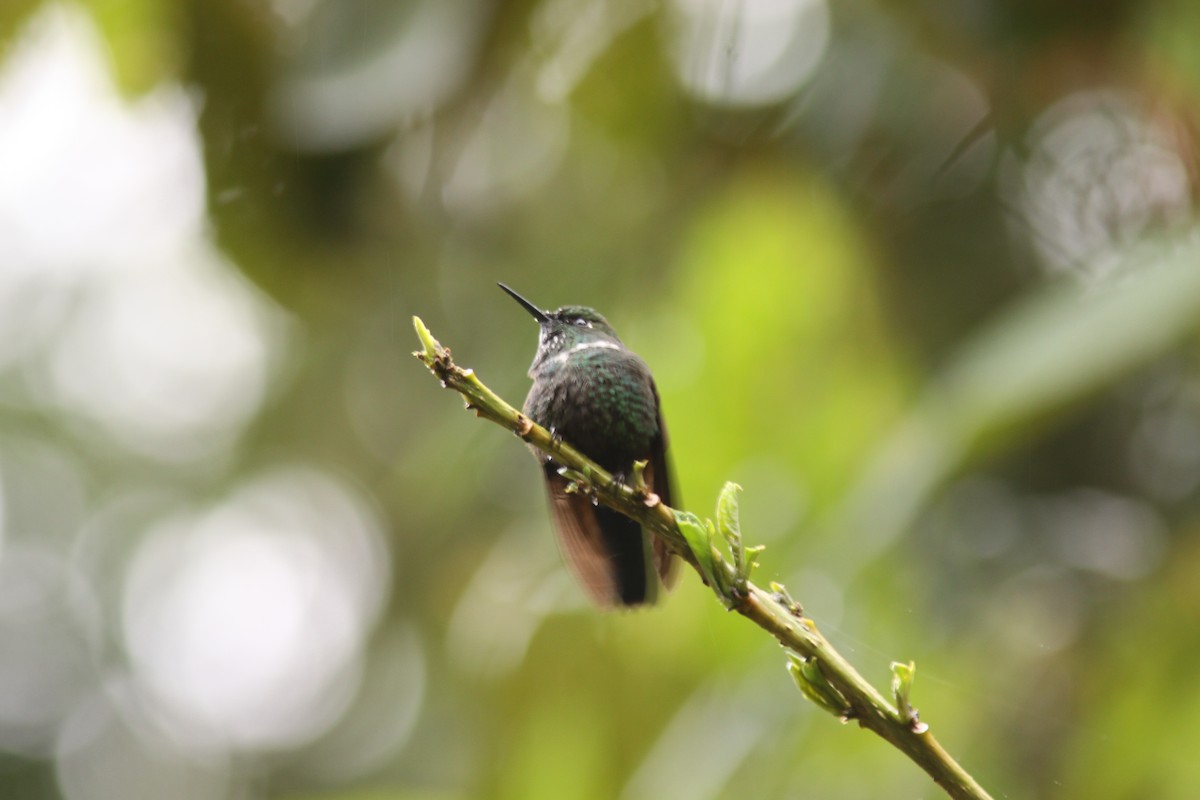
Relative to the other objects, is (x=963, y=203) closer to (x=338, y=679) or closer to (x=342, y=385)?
(x=342, y=385)

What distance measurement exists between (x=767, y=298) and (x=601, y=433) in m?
1.34

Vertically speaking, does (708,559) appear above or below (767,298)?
below

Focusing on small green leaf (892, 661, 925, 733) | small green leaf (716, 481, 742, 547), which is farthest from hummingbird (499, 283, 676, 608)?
small green leaf (892, 661, 925, 733)

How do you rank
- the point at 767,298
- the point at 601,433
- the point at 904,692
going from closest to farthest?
1. the point at 904,692
2. the point at 601,433
3. the point at 767,298

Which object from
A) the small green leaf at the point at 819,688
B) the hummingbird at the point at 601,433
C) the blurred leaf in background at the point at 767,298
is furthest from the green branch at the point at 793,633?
the blurred leaf in background at the point at 767,298

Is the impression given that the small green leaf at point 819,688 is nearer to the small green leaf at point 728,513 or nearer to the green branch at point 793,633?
the green branch at point 793,633

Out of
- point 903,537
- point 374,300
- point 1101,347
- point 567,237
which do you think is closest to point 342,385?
point 374,300

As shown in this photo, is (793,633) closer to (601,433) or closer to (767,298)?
(601,433)

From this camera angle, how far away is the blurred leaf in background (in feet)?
7.64

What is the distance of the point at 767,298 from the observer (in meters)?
2.57

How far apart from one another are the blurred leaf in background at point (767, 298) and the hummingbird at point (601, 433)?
66 centimetres

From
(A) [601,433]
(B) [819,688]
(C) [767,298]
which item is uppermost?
(C) [767,298]

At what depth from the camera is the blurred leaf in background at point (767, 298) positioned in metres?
2.33

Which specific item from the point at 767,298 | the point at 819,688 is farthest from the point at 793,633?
the point at 767,298
